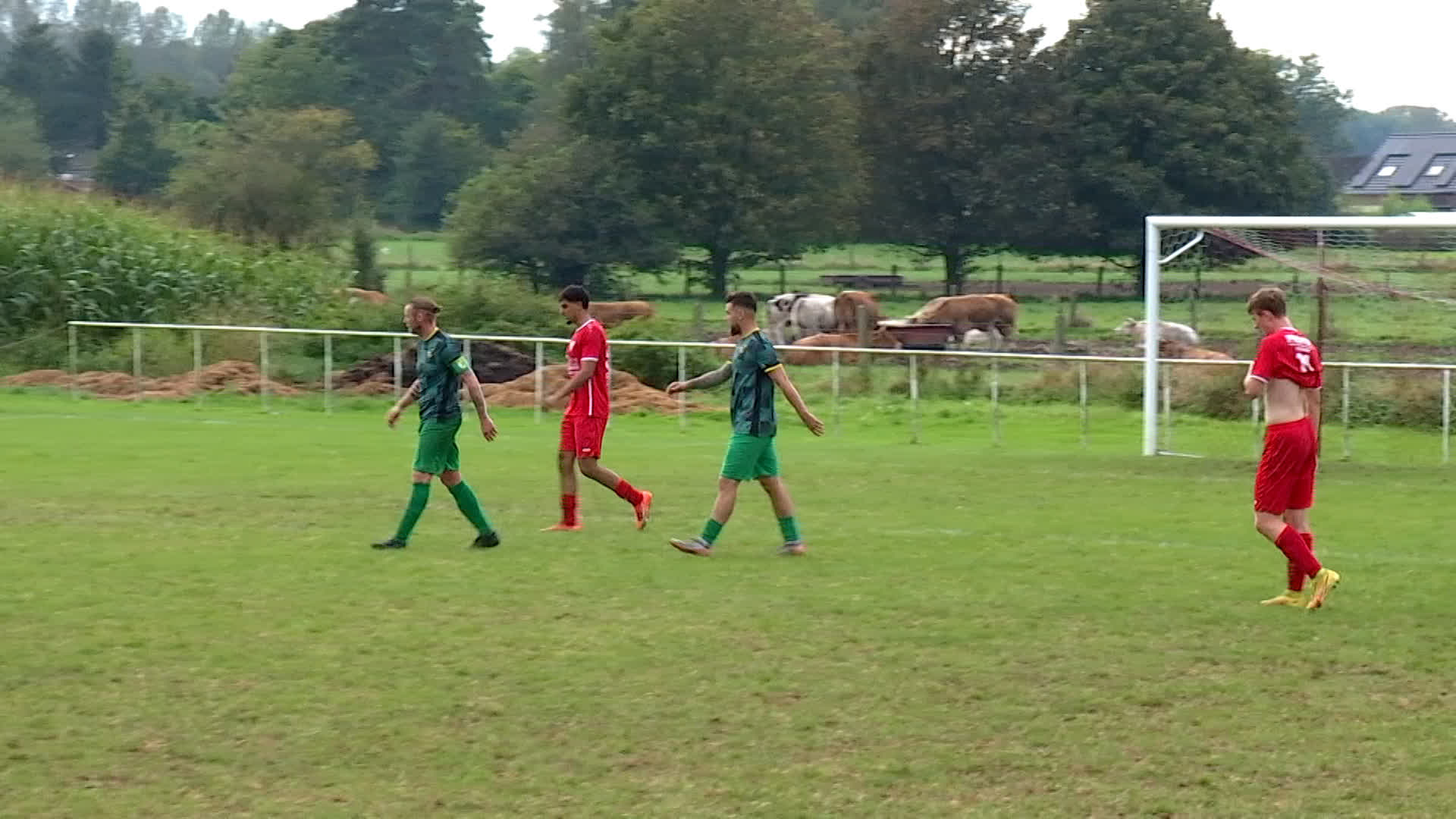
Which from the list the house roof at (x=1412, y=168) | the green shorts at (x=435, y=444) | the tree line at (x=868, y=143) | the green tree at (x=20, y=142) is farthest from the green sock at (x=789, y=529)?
the green tree at (x=20, y=142)

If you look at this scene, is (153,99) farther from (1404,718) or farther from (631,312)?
(1404,718)

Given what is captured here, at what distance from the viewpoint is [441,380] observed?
460 inches

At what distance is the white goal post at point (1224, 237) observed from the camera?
17.9m

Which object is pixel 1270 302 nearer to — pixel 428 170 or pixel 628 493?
pixel 628 493

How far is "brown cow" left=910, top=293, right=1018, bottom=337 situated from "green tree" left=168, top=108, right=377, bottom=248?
15.1 meters

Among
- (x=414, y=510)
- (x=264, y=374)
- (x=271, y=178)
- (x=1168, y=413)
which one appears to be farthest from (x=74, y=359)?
(x=271, y=178)

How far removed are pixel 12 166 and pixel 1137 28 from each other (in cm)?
4607

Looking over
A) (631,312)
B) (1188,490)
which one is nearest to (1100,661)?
(1188,490)

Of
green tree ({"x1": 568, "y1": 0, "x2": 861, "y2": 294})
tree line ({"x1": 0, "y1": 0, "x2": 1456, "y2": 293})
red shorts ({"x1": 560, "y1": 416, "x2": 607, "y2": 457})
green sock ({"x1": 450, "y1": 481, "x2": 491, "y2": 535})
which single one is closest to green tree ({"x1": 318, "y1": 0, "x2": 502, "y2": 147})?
tree line ({"x1": 0, "y1": 0, "x2": 1456, "y2": 293})

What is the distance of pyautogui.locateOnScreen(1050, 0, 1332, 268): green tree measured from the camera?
5825 cm

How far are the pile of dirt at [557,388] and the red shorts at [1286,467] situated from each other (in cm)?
1634

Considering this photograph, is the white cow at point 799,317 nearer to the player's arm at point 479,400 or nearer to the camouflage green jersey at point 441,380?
the player's arm at point 479,400

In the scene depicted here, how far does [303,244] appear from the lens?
148ft

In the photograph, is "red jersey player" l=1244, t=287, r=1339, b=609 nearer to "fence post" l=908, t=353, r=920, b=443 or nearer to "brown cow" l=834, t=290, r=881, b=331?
"fence post" l=908, t=353, r=920, b=443
